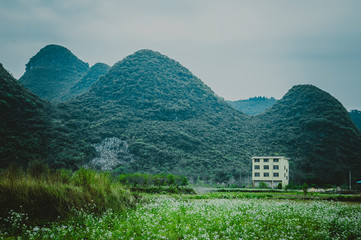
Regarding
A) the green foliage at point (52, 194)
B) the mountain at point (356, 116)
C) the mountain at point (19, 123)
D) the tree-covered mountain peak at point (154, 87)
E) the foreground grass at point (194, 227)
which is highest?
the tree-covered mountain peak at point (154, 87)

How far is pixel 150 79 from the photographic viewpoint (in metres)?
98.9

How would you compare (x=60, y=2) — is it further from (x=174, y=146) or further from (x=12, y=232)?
(x=174, y=146)

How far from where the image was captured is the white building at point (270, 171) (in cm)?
4684

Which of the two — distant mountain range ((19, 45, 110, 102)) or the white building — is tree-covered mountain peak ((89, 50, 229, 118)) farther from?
the white building

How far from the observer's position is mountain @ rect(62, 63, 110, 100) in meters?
112

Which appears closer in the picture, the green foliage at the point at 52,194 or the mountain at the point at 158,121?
the green foliage at the point at 52,194

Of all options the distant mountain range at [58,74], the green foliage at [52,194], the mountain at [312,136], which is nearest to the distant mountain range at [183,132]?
the mountain at [312,136]

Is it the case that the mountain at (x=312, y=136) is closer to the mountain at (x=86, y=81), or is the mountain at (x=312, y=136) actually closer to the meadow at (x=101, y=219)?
the meadow at (x=101, y=219)

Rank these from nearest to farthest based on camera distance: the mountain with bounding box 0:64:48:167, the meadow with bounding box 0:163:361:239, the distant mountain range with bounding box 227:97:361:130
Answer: the meadow with bounding box 0:163:361:239 → the mountain with bounding box 0:64:48:167 → the distant mountain range with bounding box 227:97:361:130

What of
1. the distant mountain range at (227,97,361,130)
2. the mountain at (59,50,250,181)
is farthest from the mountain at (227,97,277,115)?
the mountain at (59,50,250,181)

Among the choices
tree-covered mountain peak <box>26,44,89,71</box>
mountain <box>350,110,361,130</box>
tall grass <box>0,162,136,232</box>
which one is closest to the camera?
tall grass <box>0,162,136,232</box>

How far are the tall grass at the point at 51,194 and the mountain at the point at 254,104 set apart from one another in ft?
414

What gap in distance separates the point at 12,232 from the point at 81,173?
13.0 feet

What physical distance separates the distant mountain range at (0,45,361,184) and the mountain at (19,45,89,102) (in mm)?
29413
